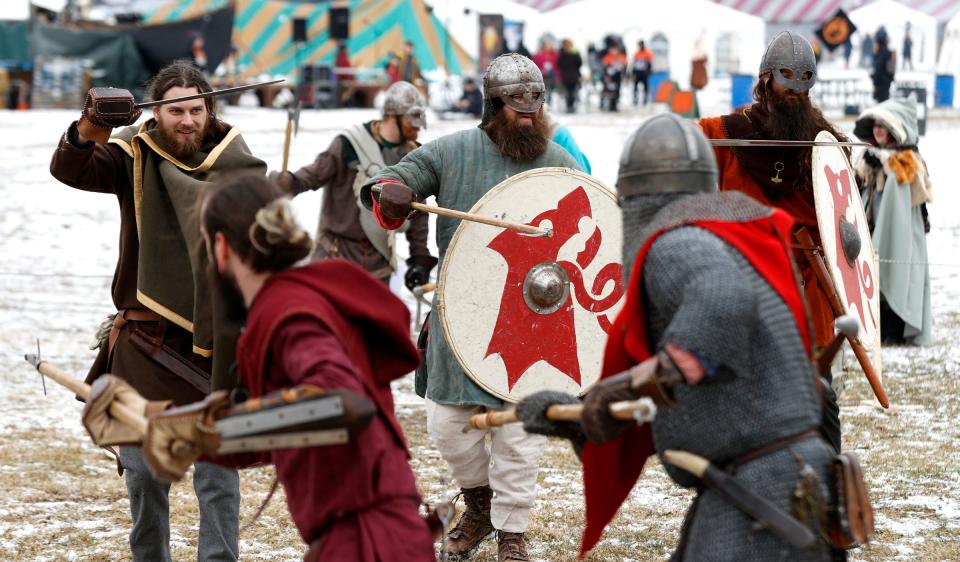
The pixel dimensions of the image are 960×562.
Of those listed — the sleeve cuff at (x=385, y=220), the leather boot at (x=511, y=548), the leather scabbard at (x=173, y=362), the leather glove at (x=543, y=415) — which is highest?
the sleeve cuff at (x=385, y=220)

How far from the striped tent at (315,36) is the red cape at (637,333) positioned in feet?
72.5

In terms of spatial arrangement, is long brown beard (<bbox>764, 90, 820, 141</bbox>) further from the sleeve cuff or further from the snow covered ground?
the snow covered ground

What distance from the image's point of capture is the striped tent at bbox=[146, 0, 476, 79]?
2467 cm

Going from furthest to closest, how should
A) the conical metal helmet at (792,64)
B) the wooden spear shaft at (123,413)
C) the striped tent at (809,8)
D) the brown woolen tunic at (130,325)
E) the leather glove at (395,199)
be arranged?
1. the striped tent at (809,8)
2. the conical metal helmet at (792,64)
3. the leather glove at (395,199)
4. the brown woolen tunic at (130,325)
5. the wooden spear shaft at (123,413)

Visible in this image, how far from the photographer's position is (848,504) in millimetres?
2484

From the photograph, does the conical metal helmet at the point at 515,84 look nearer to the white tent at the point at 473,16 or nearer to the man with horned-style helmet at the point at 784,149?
the man with horned-style helmet at the point at 784,149

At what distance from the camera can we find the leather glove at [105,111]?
3.54 meters

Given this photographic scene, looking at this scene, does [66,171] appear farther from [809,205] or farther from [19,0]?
[19,0]

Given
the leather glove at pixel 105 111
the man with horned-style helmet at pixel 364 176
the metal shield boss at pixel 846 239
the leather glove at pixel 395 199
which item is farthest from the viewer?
the man with horned-style helmet at pixel 364 176

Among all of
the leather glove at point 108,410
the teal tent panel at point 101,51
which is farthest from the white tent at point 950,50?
the leather glove at point 108,410

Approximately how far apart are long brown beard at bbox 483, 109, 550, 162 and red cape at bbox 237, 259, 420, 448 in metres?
1.82

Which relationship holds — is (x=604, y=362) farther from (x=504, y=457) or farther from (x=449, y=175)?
(x=449, y=175)

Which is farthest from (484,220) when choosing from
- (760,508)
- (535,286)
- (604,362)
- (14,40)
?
(14,40)

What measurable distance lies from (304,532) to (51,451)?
140 inches
